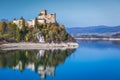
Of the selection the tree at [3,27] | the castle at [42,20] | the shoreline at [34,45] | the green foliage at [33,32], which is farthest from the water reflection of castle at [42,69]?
the tree at [3,27]

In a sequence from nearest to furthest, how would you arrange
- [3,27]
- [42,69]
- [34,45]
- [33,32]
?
1. [42,69]
2. [34,45]
3. [33,32]
4. [3,27]

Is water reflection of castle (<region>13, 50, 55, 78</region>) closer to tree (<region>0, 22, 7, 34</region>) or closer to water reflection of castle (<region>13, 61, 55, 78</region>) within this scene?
water reflection of castle (<region>13, 61, 55, 78</region>)

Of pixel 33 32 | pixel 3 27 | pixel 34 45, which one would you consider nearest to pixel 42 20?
pixel 33 32

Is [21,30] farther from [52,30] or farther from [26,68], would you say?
[26,68]

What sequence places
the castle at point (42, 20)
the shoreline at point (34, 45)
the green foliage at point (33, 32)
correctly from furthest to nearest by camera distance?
the castle at point (42, 20) < the green foliage at point (33, 32) < the shoreline at point (34, 45)

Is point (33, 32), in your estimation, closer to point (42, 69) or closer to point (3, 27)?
point (3, 27)

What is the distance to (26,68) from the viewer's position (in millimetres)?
29984

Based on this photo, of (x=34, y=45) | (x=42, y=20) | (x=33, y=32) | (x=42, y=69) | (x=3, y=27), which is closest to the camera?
(x=42, y=69)

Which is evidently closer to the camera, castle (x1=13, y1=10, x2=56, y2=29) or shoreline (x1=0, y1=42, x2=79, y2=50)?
shoreline (x1=0, y1=42, x2=79, y2=50)

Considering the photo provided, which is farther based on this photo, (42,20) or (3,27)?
(42,20)

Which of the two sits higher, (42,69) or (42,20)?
(42,20)

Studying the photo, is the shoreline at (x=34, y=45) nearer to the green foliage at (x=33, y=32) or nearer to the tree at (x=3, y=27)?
the green foliage at (x=33, y=32)

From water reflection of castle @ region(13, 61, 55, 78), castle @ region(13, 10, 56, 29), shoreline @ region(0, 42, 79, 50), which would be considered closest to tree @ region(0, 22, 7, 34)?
castle @ region(13, 10, 56, 29)

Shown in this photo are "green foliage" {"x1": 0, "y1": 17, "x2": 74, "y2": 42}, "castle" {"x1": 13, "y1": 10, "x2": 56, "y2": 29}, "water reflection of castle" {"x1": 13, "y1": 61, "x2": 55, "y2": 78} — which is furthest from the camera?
"castle" {"x1": 13, "y1": 10, "x2": 56, "y2": 29}
